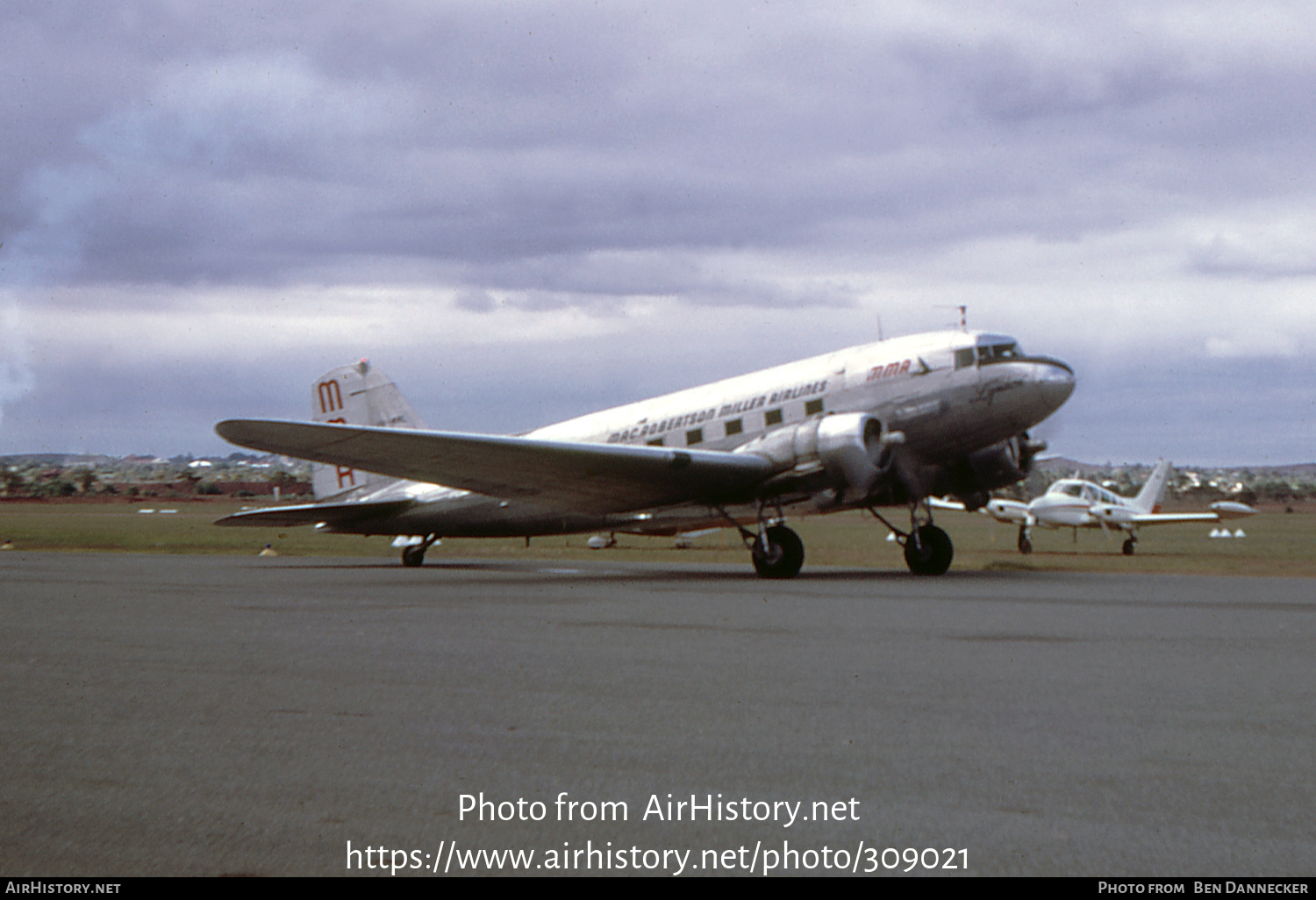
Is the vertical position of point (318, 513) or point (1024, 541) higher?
point (318, 513)

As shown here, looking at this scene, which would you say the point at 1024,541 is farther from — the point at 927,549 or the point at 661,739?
the point at 661,739

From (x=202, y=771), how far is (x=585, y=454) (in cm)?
1426

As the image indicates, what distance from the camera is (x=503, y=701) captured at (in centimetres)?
730

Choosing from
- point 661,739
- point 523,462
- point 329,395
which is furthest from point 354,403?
point 661,739

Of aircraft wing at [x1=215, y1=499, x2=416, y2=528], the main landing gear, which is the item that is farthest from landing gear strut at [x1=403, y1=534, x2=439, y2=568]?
the main landing gear

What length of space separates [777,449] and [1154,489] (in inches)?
1208

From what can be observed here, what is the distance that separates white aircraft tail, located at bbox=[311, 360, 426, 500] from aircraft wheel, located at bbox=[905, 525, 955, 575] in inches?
472

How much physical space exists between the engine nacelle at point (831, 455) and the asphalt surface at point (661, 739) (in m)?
7.18

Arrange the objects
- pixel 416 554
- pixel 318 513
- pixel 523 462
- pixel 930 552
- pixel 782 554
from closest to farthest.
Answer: pixel 523 462
pixel 782 554
pixel 930 552
pixel 318 513
pixel 416 554

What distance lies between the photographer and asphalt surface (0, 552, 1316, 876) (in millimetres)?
4312

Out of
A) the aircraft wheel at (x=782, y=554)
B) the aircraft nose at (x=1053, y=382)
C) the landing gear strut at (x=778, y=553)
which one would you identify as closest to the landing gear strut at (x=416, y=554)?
the landing gear strut at (x=778, y=553)

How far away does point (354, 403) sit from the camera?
26906mm

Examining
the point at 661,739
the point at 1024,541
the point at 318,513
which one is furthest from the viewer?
the point at 1024,541

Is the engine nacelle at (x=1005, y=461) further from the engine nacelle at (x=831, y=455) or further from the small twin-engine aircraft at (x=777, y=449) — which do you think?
the engine nacelle at (x=831, y=455)
